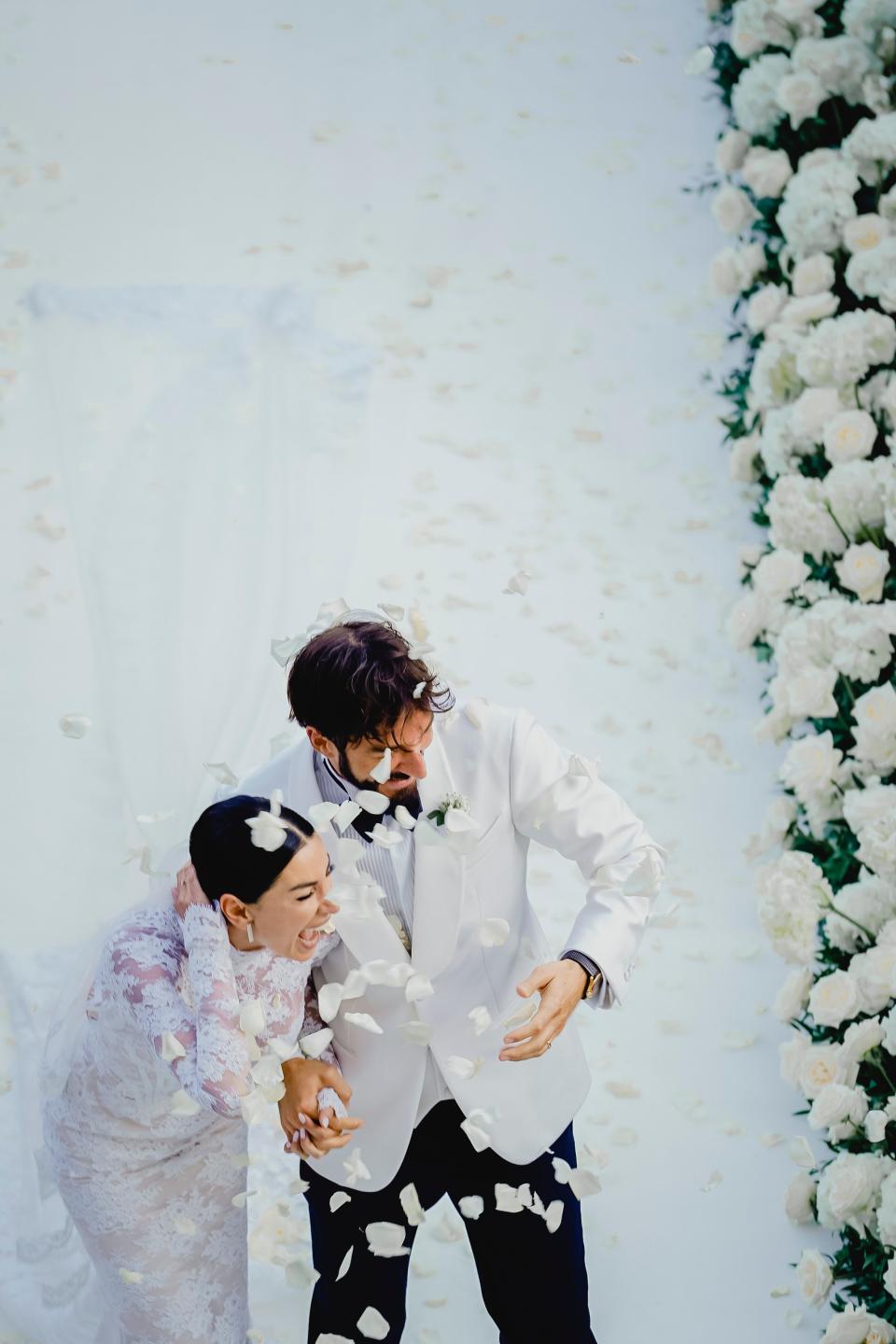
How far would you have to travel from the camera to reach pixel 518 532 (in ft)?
12.6

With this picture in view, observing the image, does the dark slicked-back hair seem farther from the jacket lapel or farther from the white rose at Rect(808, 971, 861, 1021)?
the white rose at Rect(808, 971, 861, 1021)

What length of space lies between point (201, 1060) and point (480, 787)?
0.54 meters

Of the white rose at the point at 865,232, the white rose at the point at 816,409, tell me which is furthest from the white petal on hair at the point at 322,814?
the white rose at the point at 865,232

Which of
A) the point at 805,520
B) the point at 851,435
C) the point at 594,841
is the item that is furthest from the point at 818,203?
the point at 594,841

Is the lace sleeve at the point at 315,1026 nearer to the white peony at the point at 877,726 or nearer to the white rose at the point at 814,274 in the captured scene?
the white peony at the point at 877,726

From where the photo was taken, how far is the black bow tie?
206 centimetres

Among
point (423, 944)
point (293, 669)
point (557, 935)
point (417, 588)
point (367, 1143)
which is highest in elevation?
point (293, 669)

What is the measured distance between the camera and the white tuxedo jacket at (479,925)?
2.08 m

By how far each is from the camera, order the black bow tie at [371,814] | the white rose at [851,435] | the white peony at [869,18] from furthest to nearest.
→ 1. the white peony at [869,18]
2. the white rose at [851,435]
3. the black bow tie at [371,814]

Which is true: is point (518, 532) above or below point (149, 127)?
below

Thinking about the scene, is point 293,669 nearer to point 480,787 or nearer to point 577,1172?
point 480,787

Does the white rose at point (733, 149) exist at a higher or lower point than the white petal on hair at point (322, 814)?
higher

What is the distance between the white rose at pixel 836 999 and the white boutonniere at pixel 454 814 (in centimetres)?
84

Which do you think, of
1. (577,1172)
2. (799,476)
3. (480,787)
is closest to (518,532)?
(799,476)
